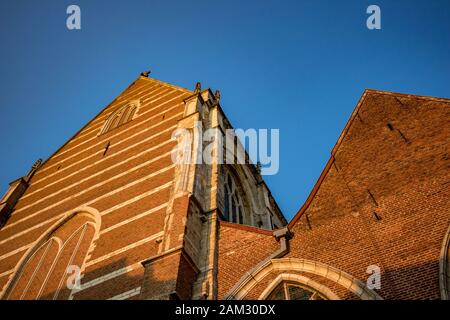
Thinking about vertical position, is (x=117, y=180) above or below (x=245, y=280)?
above

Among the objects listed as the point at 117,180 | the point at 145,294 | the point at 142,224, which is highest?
the point at 117,180

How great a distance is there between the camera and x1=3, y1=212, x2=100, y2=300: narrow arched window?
31.9 ft

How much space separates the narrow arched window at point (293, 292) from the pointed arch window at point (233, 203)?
5.01m

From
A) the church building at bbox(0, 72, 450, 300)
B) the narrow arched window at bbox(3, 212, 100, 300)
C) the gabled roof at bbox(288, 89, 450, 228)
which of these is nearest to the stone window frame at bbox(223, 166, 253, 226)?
the church building at bbox(0, 72, 450, 300)

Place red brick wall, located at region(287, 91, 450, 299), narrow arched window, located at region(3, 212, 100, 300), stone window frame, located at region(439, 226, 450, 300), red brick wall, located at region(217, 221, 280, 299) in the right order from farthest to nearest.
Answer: narrow arched window, located at region(3, 212, 100, 300)
red brick wall, located at region(217, 221, 280, 299)
red brick wall, located at region(287, 91, 450, 299)
stone window frame, located at region(439, 226, 450, 300)

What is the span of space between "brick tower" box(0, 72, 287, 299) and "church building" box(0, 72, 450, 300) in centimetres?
4

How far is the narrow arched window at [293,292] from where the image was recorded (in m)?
6.75

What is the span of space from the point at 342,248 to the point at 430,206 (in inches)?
63.2

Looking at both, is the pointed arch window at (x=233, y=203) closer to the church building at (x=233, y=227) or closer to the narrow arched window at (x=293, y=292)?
the church building at (x=233, y=227)

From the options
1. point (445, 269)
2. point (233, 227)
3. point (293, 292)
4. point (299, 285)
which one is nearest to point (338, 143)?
point (233, 227)

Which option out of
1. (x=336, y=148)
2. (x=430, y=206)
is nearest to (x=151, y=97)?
(x=336, y=148)

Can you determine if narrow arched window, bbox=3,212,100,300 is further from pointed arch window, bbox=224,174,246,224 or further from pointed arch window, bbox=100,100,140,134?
pointed arch window, bbox=100,100,140,134
